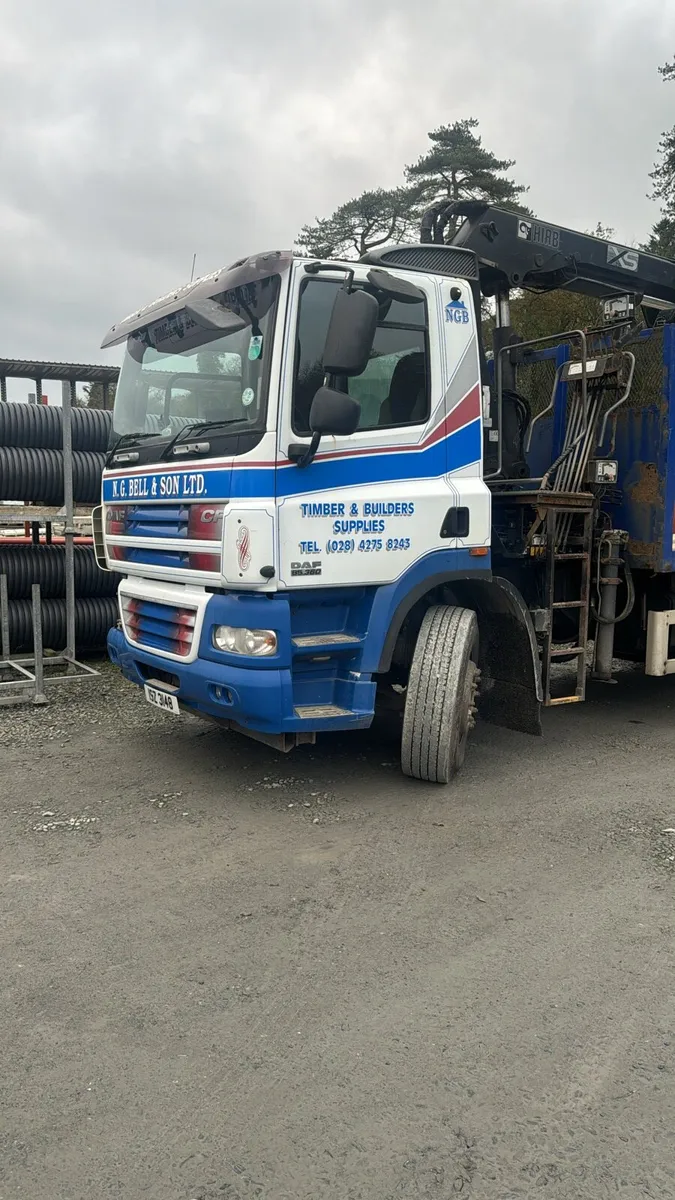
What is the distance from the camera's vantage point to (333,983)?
2.99m

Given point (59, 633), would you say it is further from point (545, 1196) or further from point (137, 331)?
point (545, 1196)

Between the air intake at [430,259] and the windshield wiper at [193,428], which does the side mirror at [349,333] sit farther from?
the air intake at [430,259]

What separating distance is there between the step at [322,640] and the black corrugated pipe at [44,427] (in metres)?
4.55

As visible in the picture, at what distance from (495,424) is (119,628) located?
2.79 m

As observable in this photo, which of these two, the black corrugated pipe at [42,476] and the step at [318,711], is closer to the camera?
the step at [318,711]

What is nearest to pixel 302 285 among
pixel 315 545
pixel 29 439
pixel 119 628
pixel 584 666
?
pixel 315 545

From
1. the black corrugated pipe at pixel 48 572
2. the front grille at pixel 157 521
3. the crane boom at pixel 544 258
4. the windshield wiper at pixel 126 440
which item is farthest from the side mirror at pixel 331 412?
the black corrugated pipe at pixel 48 572

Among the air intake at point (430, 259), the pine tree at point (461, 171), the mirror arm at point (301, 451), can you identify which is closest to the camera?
the mirror arm at point (301, 451)

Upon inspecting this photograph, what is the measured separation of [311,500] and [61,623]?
5058mm

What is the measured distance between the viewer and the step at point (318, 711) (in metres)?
4.50

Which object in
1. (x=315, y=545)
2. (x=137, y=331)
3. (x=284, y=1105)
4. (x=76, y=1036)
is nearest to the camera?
(x=284, y=1105)

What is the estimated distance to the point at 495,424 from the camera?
5.71m

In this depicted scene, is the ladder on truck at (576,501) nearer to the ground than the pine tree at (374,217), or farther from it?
nearer to the ground

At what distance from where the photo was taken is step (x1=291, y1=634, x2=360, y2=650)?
177 inches
